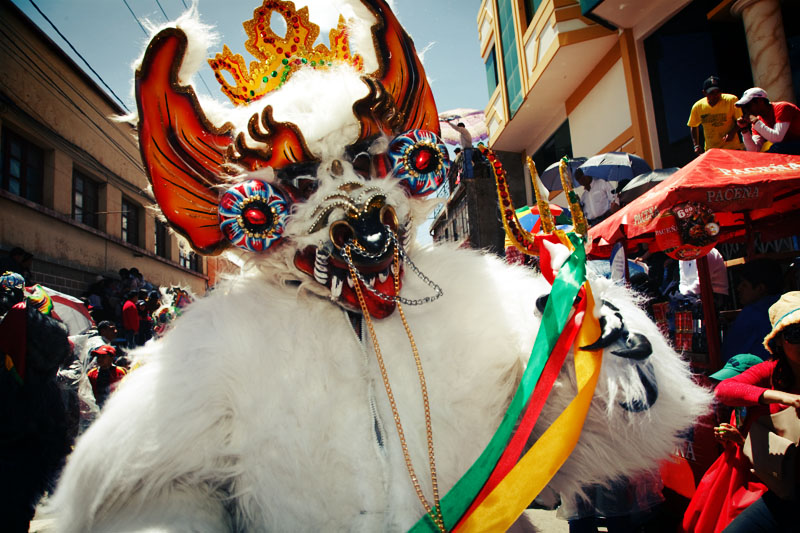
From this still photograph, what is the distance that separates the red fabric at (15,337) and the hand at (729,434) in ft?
9.67

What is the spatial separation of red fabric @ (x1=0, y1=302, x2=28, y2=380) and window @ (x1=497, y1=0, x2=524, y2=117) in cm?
980

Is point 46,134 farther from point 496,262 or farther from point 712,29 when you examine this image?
point 712,29

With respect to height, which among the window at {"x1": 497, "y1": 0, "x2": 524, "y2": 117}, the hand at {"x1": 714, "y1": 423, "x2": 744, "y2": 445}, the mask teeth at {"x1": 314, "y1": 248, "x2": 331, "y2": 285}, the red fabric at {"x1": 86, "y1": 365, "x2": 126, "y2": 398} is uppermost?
the window at {"x1": 497, "y1": 0, "x2": 524, "y2": 117}

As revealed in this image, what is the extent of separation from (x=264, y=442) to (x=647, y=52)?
320 inches

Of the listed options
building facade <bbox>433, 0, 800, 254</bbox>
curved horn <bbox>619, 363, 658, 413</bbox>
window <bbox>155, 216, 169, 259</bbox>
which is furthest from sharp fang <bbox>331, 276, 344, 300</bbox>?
window <bbox>155, 216, 169, 259</bbox>

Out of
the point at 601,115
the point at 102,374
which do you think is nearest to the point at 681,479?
the point at 102,374

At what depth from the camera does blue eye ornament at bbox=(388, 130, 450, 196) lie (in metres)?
1.39

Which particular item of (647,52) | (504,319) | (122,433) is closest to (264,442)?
(122,433)

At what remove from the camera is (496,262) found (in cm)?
160

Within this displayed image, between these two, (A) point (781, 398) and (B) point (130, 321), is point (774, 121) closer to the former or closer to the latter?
(A) point (781, 398)

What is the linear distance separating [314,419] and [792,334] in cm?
177

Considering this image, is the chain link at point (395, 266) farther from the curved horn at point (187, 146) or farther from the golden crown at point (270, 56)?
the golden crown at point (270, 56)

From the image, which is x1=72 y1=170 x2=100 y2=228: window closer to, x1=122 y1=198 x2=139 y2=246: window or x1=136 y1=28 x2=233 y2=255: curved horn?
x1=122 y1=198 x2=139 y2=246: window

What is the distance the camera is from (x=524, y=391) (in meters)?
1.18
